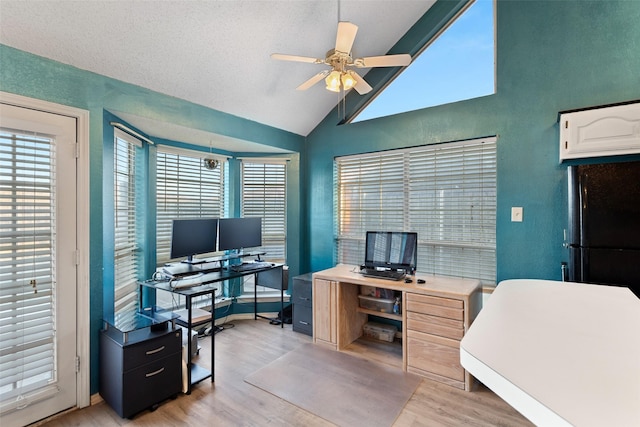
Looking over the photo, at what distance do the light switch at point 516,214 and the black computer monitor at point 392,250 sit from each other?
86cm

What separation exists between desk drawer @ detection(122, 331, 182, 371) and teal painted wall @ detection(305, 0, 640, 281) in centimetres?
285

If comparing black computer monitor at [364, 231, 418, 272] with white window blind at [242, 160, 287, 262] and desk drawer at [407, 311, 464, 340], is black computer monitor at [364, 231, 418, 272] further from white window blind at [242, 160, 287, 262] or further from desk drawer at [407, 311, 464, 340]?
white window blind at [242, 160, 287, 262]

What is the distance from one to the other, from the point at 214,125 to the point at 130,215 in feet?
4.09

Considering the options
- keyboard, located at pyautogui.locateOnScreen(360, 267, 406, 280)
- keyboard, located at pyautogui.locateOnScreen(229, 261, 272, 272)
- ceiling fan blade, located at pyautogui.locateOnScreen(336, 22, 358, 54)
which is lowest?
keyboard, located at pyautogui.locateOnScreen(360, 267, 406, 280)

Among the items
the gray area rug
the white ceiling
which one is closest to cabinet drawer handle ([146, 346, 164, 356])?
the gray area rug

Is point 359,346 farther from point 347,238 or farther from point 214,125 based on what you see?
point 214,125

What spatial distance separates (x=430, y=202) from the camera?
3232 mm

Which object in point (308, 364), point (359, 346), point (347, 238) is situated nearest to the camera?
point (308, 364)

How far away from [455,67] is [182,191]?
3.27 meters

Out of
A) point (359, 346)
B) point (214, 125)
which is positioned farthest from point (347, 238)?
point (214, 125)

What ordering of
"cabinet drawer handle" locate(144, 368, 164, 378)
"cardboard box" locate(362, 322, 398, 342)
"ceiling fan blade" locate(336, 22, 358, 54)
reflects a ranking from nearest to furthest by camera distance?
"ceiling fan blade" locate(336, 22, 358, 54) → "cabinet drawer handle" locate(144, 368, 164, 378) → "cardboard box" locate(362, 322, 398, 342)

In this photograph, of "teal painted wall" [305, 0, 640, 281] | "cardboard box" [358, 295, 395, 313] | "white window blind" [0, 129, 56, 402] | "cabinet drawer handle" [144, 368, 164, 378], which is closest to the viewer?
"white window blind" [0, 129, 56, 402]

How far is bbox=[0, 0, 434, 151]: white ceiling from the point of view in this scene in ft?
6.33

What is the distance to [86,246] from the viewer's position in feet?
7.38
